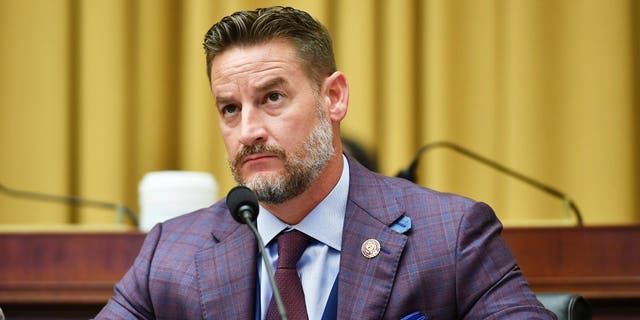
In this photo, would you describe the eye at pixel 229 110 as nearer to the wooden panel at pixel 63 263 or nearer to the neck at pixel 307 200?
the neck at pixel 307 200

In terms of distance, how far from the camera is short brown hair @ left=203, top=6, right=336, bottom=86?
1.90 meters

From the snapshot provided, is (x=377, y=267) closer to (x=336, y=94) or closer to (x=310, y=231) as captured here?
(x=310, y=231)

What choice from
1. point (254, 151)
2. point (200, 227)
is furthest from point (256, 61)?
point (200, 227)

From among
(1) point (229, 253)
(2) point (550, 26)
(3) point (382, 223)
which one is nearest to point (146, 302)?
(1) point (229, 253)

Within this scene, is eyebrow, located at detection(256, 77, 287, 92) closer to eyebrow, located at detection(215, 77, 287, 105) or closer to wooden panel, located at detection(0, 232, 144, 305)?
eyebrow, located at detection(215, 77, 287, 105)

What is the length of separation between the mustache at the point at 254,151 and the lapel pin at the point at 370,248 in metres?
0.22

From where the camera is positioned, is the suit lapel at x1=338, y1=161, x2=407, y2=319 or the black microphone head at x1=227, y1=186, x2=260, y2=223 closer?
the black microphone head at x1=227, y1=186, x2=260, y2=223

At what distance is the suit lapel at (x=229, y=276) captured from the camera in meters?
1.88

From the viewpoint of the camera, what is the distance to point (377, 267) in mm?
1843

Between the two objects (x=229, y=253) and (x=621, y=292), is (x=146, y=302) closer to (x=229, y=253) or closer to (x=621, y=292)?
(x=229, y=253)

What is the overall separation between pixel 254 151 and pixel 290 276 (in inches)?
9.5

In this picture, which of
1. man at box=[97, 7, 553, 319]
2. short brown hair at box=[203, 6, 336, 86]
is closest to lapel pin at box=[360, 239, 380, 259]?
man at box=[97, 7, 553, 319]

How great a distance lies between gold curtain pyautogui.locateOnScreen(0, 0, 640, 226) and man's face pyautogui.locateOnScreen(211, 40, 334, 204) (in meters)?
1.80

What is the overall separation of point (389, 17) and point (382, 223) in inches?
85.0
